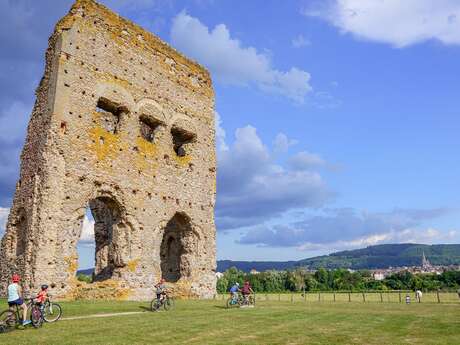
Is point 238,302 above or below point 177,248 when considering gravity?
below

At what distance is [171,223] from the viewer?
24984mm

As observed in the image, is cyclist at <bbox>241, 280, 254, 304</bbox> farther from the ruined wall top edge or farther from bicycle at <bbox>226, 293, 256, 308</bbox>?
the ruined wall top edge

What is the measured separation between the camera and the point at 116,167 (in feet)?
66.8

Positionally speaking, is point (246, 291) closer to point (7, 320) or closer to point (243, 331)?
point (243, 331)

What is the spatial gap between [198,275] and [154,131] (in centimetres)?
854

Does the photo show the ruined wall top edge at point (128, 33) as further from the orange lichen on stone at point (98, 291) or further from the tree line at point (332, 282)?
the tree line at point (332, 282)

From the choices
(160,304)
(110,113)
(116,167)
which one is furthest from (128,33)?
(160,304)

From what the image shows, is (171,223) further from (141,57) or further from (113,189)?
(141,57)

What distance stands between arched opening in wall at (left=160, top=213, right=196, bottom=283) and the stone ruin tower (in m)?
0.06

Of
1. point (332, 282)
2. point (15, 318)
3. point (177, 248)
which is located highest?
point (177, 248)

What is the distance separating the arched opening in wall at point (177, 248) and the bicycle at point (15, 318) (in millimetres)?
13584

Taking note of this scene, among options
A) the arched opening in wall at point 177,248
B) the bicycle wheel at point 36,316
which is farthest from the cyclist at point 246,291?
the bicycle wheel at point 36,316

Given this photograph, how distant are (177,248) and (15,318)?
1476cm

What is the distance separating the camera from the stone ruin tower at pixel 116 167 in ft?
57.3
